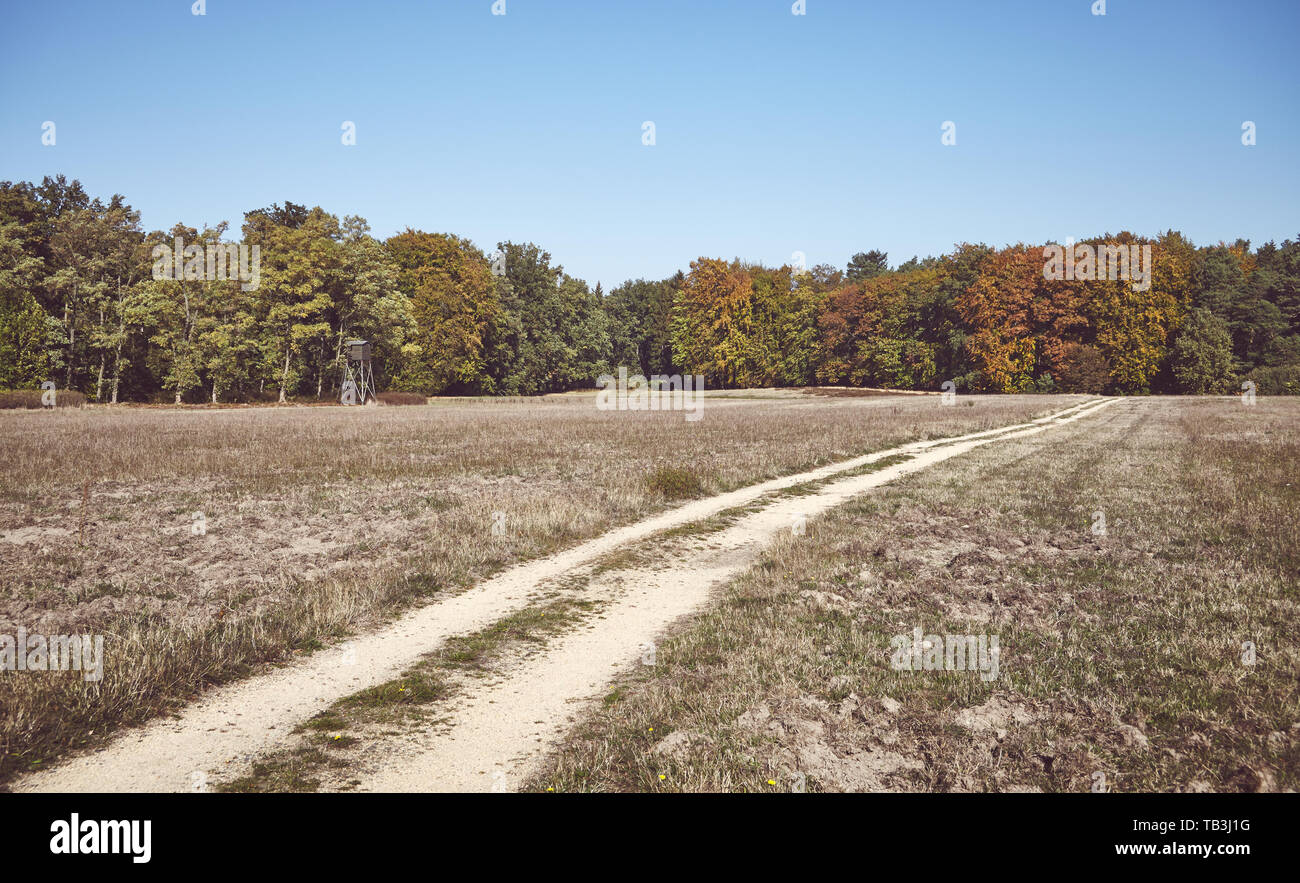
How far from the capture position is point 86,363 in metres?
63.6

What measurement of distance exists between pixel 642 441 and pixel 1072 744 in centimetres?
2647

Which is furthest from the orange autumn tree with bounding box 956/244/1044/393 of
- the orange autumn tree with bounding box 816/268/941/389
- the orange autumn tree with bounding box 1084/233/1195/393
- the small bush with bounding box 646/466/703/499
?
the small bush with bounding box 646/466/703/499

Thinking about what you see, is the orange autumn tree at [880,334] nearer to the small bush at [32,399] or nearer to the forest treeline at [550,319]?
the forest treeline at [550,319]

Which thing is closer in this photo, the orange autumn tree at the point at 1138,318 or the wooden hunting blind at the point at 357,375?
the wooden hunting blind at the point at 357,375

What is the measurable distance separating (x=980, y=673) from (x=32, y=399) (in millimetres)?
64217

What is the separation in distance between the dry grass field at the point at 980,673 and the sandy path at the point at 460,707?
489mm

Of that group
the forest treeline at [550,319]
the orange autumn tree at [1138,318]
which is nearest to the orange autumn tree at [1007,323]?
Answer: the forest treeline at [550,319]

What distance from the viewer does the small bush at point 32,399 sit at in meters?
47.6

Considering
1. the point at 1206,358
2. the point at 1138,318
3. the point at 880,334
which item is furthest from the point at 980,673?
the point at 880,334

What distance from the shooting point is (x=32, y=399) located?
49281 millimetres

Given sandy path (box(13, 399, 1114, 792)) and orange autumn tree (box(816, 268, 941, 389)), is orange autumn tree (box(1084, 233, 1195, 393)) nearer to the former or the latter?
orange autumn tree (box(816, 268, 941, 389))

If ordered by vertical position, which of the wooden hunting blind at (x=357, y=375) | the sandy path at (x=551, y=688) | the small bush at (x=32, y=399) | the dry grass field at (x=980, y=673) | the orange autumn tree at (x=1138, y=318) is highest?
the orange autumn tree at (x=1138, y=318)

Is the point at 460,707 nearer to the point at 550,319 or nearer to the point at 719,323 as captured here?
the point at 550,319
